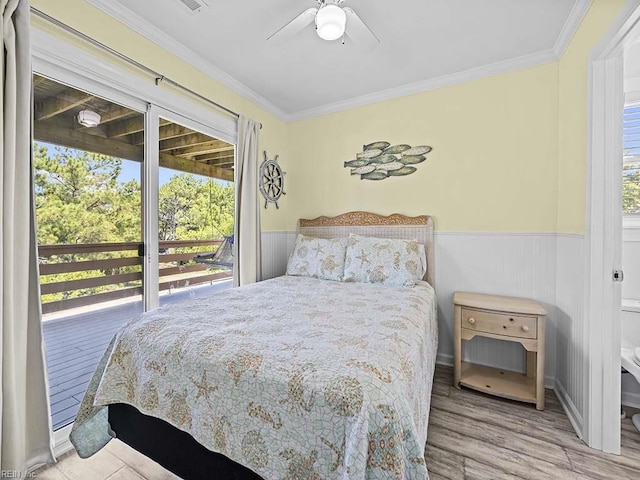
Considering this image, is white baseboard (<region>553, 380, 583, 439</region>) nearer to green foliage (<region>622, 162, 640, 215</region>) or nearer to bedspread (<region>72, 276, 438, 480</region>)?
bedspread (<region>72, 276, 438, 480</region>)

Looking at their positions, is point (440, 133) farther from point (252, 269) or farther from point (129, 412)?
point (129, 412)

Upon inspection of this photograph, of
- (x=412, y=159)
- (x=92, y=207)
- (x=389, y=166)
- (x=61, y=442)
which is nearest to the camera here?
(x=61, y=442)

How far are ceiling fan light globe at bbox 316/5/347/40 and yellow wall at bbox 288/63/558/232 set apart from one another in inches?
59.2

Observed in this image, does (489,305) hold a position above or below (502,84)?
below

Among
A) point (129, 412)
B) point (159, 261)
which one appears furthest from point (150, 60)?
point (129, 412)

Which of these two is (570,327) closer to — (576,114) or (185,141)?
(576,114)

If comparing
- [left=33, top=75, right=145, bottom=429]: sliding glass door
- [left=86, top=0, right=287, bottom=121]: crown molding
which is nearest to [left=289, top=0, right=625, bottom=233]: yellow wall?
[left=86, top=0, right=287, bottom=121]: crown molding

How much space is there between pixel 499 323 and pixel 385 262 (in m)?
0.93

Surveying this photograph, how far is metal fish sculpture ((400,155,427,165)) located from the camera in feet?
9.18

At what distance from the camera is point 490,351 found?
2510 millimetres

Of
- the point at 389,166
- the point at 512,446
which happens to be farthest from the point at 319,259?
the point at 512,446

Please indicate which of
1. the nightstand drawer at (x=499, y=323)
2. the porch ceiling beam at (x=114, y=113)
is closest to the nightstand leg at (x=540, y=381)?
the nightstand drawer at (x=499, y=323)

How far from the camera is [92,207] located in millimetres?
1854

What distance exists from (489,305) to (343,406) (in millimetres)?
1749
